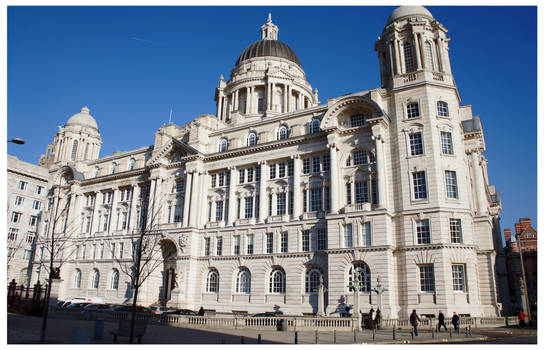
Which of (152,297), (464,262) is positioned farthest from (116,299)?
(464,262)

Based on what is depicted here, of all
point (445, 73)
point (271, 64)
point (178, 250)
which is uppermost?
point (271, 64)

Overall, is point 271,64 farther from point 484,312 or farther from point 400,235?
point 484,312

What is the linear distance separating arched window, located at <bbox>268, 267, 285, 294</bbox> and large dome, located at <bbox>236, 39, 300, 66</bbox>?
1716 inches

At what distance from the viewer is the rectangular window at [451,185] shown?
39094mm

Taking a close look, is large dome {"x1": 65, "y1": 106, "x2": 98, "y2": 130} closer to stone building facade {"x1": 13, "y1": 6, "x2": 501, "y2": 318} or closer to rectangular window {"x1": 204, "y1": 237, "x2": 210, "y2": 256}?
stone building facade {"x1": 13, "y1": 6, "x2": 501, "y2": 318}

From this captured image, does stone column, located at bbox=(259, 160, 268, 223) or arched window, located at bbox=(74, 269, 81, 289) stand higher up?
stone column, located at bbox=(259, 160, 268, 223)

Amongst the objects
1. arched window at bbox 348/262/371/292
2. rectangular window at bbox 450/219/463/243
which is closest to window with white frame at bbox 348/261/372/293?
arched window at bbox 348/262/371/292

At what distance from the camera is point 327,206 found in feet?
143

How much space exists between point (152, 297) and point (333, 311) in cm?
2382

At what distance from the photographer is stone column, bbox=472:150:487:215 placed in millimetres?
42969

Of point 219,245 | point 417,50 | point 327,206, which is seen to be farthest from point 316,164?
point 417,50

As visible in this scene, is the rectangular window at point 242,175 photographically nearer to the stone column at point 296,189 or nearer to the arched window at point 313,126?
the stone column at point 296,189

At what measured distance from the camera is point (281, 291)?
4366 cm

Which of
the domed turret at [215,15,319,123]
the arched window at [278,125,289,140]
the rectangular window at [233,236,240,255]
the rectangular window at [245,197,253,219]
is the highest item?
the domed turret at [215,15,319,123]
